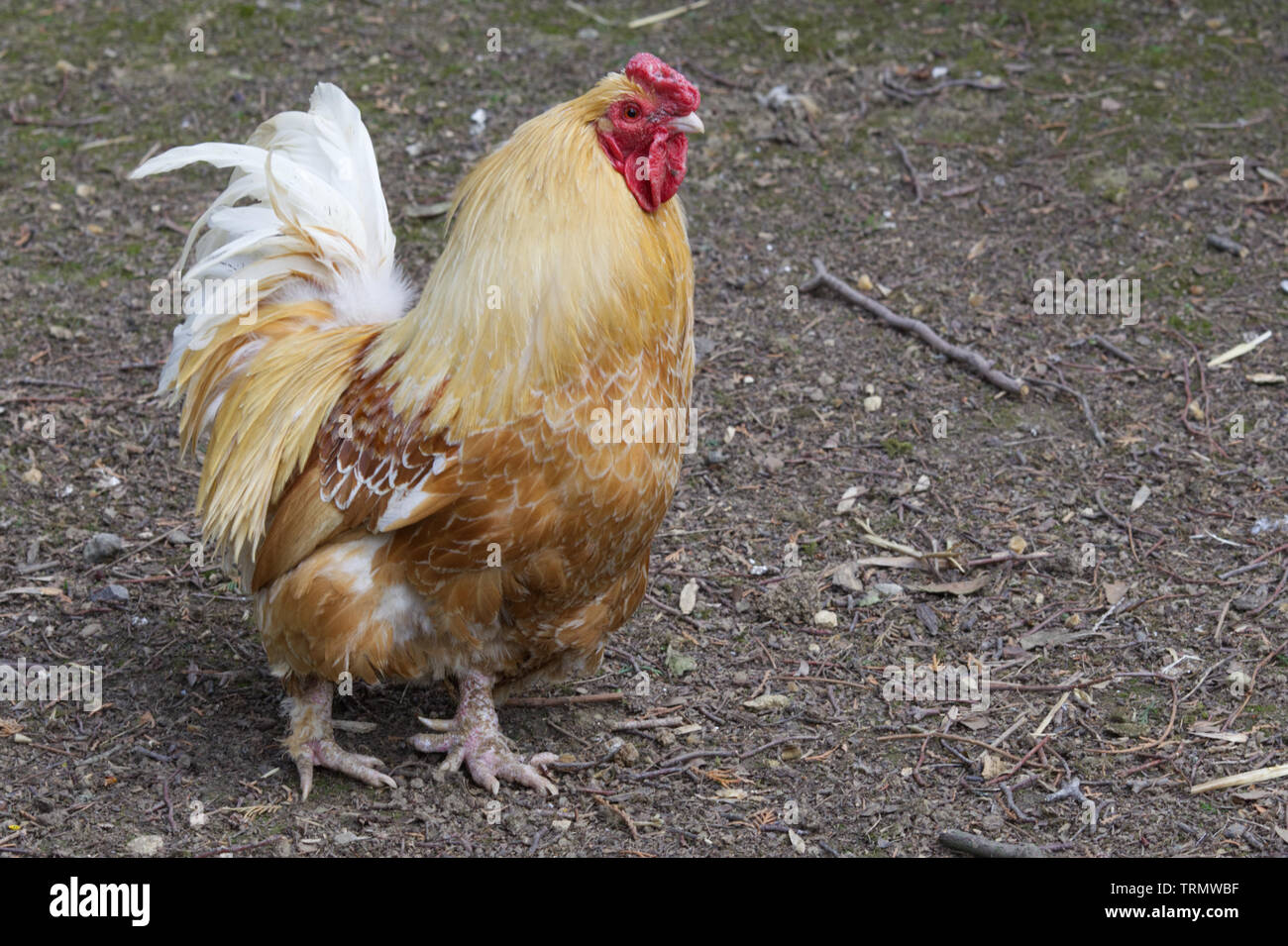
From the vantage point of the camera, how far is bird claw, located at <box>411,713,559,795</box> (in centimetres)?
510

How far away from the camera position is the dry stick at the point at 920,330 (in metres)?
7.20

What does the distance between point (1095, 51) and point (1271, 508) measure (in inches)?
188

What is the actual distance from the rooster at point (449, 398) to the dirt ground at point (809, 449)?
56 cm

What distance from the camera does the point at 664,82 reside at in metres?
4.31

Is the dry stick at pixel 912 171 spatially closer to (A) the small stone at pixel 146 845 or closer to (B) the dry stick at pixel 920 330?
(B) the dry stick at pixel 920 330

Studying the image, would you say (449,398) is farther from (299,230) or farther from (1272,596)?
(1272,596)

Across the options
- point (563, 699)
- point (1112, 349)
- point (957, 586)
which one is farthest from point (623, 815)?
point (1112, 349)

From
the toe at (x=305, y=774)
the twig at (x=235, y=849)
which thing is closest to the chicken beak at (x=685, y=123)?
the toe at (x=305, y=774)

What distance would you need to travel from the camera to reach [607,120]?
14.6 feet

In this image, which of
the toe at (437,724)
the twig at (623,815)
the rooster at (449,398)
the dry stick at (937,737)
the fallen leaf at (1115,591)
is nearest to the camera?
the rooster at (449,398)

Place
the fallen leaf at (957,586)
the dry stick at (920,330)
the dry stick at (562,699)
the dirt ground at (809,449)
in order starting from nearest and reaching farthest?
the dirt ground at (809,449) → the dry stick at (562,699) → the fallen leaf at (957,586) → the dry stick at (920,330)

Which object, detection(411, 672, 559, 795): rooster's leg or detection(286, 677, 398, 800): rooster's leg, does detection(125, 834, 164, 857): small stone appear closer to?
detection(286, 677, 398, 800): rooster's leg

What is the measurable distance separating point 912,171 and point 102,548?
18.5 ft

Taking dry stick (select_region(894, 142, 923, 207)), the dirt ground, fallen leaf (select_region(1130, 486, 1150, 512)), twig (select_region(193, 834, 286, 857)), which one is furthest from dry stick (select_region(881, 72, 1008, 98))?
twig (select_region(193, 834, 286, 857))
